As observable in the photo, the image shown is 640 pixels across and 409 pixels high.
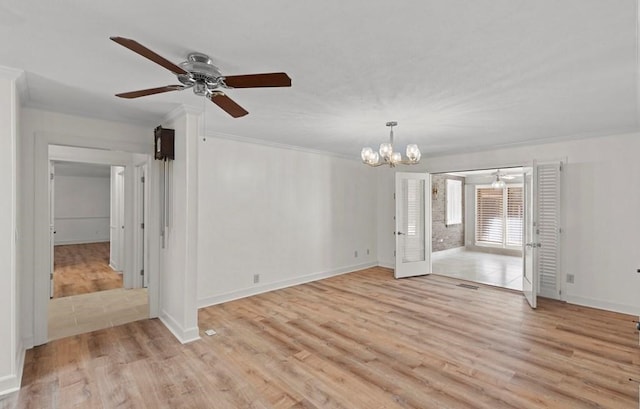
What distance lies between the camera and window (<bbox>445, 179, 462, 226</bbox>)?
363 inches

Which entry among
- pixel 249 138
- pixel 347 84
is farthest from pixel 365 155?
pixel 249 138

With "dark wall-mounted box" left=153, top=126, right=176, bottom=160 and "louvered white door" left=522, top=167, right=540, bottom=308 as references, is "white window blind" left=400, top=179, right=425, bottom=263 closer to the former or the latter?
"louvered white door" left=522, top=167, right=540, bottom=308

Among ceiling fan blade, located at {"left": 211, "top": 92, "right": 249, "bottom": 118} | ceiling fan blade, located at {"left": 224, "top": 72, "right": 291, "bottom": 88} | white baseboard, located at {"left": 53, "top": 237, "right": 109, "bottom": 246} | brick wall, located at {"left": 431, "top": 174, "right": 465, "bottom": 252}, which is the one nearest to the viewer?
ceiling fan blade, located at {"left": 224, "top": 72, "right": 291, "bottom": 88}

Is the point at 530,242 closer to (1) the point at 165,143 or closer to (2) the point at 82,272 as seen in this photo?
(1) the point at 165,143

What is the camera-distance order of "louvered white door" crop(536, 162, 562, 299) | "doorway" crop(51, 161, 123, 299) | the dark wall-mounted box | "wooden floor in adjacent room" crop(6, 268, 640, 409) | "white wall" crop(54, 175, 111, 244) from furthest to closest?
"white wall" crop(54, 175, 111, 244), "doorway" crop(51, 161, 123, 299), "louvered white door" crop(536, 162, 562, 299), the dark wall-mounted box, "wooden floor in adjacent room" crop(6, 268, 640, 409)

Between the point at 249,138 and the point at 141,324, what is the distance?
292 centimetres

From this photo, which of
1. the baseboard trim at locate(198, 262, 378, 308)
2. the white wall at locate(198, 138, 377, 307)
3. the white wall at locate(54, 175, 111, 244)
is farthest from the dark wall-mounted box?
the white wall at locate(54, 175, 111, 244)

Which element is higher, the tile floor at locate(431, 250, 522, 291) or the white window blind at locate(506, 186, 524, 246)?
the white window blind at locate(506, 186, 524, 246)

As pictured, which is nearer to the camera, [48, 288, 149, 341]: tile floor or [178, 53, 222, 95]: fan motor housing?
Answer: [178, 53, 222, 95]: fan motor housing

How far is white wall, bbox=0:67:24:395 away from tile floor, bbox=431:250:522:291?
641cm

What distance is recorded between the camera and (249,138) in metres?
4.78

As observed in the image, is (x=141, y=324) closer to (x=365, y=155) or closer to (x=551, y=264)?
(x=365, y=155)

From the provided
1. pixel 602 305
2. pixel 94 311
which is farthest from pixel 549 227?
pixel 94 311

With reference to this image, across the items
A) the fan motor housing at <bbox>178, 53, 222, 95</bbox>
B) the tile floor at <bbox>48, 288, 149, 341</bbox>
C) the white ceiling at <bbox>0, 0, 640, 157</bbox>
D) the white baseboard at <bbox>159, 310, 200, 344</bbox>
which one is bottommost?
the tile floor at <bbox>48, 288, 149, 341</bbox>
